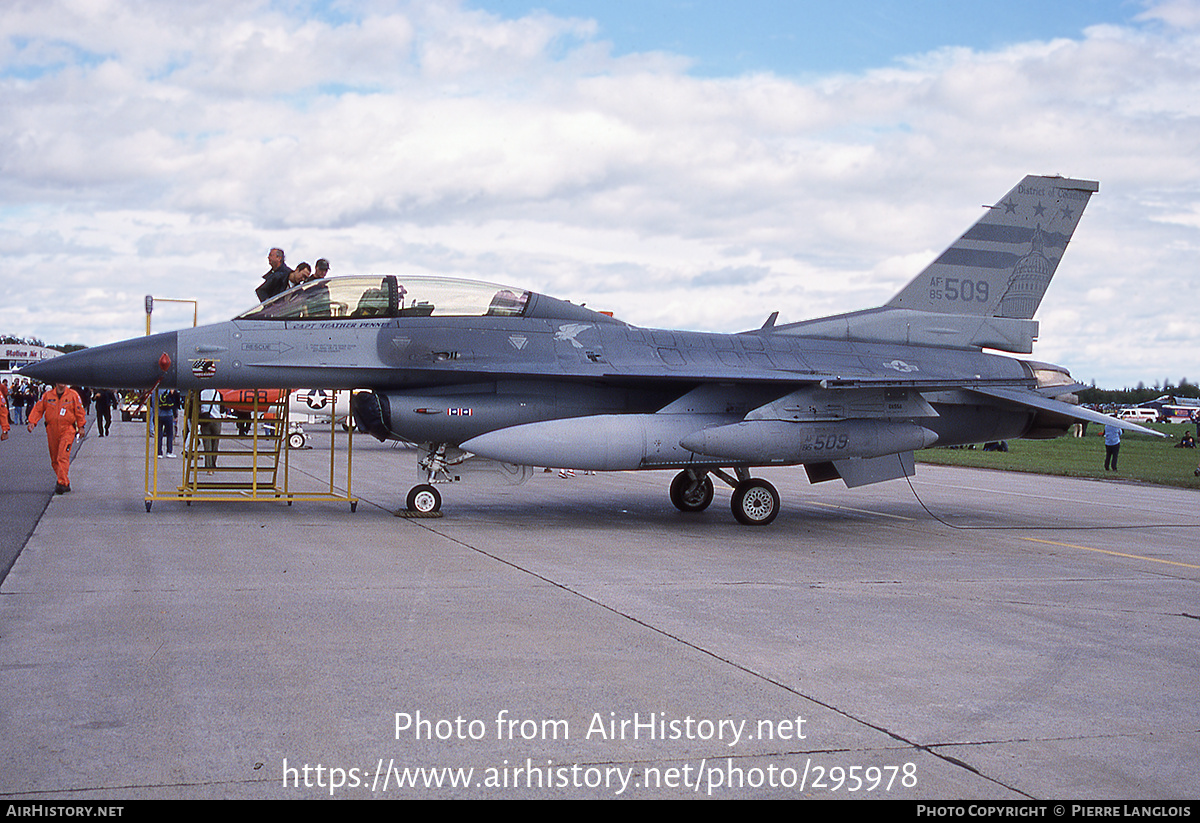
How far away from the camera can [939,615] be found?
7.33m

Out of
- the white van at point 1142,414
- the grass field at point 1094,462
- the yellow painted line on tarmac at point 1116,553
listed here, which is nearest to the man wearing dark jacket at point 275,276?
the yellow painted line on tarmac at point 1116,553

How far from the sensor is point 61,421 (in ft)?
47.9

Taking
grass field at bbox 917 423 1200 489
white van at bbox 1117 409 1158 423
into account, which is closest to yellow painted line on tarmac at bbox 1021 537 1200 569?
grass field at bbox 917 423 1200 489

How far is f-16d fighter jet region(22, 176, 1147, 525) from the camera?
1190cm

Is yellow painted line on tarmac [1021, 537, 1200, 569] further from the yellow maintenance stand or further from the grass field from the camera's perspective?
the grass field

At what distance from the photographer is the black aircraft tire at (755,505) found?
13.1 m

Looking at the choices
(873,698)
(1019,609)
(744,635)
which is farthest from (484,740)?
(1019,609)

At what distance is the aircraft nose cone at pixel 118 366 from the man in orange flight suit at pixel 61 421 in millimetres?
3145

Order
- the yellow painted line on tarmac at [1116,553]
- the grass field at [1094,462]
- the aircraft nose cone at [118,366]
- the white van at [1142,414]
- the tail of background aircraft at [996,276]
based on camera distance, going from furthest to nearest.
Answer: the white van at [1142,414]
the grass field at [1094,462]
the tail of background aircraft at [996,276]
the aircraft nose cone at [118,366]
the yellow painted line on tarmac at [1116,553]

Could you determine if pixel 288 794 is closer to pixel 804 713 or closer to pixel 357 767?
pixel 357 767

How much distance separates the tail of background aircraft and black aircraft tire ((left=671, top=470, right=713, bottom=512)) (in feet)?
11.8

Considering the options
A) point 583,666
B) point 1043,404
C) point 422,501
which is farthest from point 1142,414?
point 583,666

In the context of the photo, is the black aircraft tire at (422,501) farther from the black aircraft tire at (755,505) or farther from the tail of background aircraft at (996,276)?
the tail of background aircraft at (996,276)

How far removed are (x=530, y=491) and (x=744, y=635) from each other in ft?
37.4
